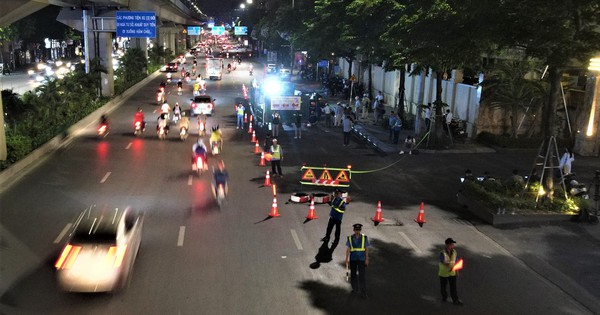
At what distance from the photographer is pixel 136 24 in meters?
44.6

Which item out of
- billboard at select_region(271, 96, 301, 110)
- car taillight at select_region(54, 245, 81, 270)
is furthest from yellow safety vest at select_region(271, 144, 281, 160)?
billboard at select_region(271, 96, 301, 110)

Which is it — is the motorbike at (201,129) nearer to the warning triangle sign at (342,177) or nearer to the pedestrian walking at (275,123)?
the pedestrian walking at (275,123)

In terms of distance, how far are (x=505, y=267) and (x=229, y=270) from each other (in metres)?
7.02

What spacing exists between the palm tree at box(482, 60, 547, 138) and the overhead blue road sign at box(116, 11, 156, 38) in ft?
87.7

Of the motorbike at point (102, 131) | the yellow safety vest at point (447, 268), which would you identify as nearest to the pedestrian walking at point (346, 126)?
the motorbike at point (102, 131)

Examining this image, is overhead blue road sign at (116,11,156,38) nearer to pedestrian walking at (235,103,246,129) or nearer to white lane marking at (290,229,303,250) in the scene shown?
pedestrian walking at (235,103,246,129)

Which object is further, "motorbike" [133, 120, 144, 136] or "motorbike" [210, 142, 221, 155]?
"motorbike" [133, 120, 144, 136]

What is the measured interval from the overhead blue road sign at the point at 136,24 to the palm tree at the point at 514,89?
26743 mm

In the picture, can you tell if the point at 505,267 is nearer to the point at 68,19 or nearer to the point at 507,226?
the point at 507,226

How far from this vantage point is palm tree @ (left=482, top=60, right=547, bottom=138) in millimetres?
30297

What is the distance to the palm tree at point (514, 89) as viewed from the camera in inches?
1193

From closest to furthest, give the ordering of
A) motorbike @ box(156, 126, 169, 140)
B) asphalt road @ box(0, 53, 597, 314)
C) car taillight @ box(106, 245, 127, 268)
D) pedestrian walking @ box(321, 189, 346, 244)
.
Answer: car taillight @ box(106, 245, 127, 268), asphalt road @ box(0, 53, 597, 314), pedestrian walking @ box(321, 189, 346, 244), motorbike @ box(156, 126, 169, 140)

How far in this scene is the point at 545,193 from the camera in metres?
18.9

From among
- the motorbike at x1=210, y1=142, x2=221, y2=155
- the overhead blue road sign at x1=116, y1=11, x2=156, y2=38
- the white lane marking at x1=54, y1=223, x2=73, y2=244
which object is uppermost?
the overhead blue road sign at x1=116, y1=11, x2=156, y2=38
